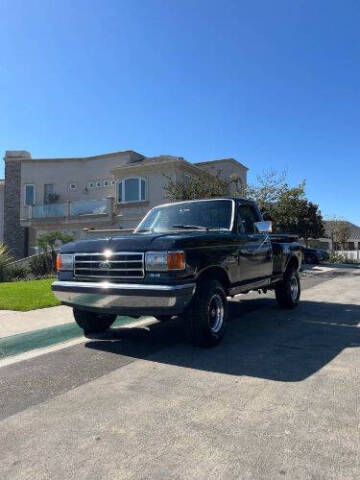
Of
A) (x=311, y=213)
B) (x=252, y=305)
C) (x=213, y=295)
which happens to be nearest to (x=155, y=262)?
(x=213, y=295)

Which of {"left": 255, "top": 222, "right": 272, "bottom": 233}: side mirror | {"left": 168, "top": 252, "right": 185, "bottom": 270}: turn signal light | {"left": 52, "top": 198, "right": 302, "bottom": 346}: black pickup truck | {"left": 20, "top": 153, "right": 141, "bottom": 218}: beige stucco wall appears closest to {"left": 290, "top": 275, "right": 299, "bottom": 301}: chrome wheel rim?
{"left": 52, "top": 198, "right": 302, "bottom": 346}: black pickup truck

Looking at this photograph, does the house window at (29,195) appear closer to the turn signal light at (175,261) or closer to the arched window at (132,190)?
the arched window at (132,190)

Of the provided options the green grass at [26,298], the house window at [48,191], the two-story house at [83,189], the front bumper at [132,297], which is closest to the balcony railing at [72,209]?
the two-story house at [83,189]

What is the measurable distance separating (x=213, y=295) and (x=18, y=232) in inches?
1081

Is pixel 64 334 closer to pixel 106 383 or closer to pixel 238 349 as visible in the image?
pixel 106 383

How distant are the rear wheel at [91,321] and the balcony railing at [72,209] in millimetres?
18687

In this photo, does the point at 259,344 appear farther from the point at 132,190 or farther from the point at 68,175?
the point at 68,175

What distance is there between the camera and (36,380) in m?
4.03

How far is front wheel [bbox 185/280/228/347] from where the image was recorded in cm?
480

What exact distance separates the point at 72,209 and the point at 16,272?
1124cm

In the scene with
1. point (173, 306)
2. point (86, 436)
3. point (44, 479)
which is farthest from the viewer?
point (173, 306)

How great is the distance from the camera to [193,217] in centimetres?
628

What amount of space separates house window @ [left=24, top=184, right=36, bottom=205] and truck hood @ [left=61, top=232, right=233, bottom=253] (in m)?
25.6

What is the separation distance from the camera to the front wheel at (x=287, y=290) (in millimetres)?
8031
